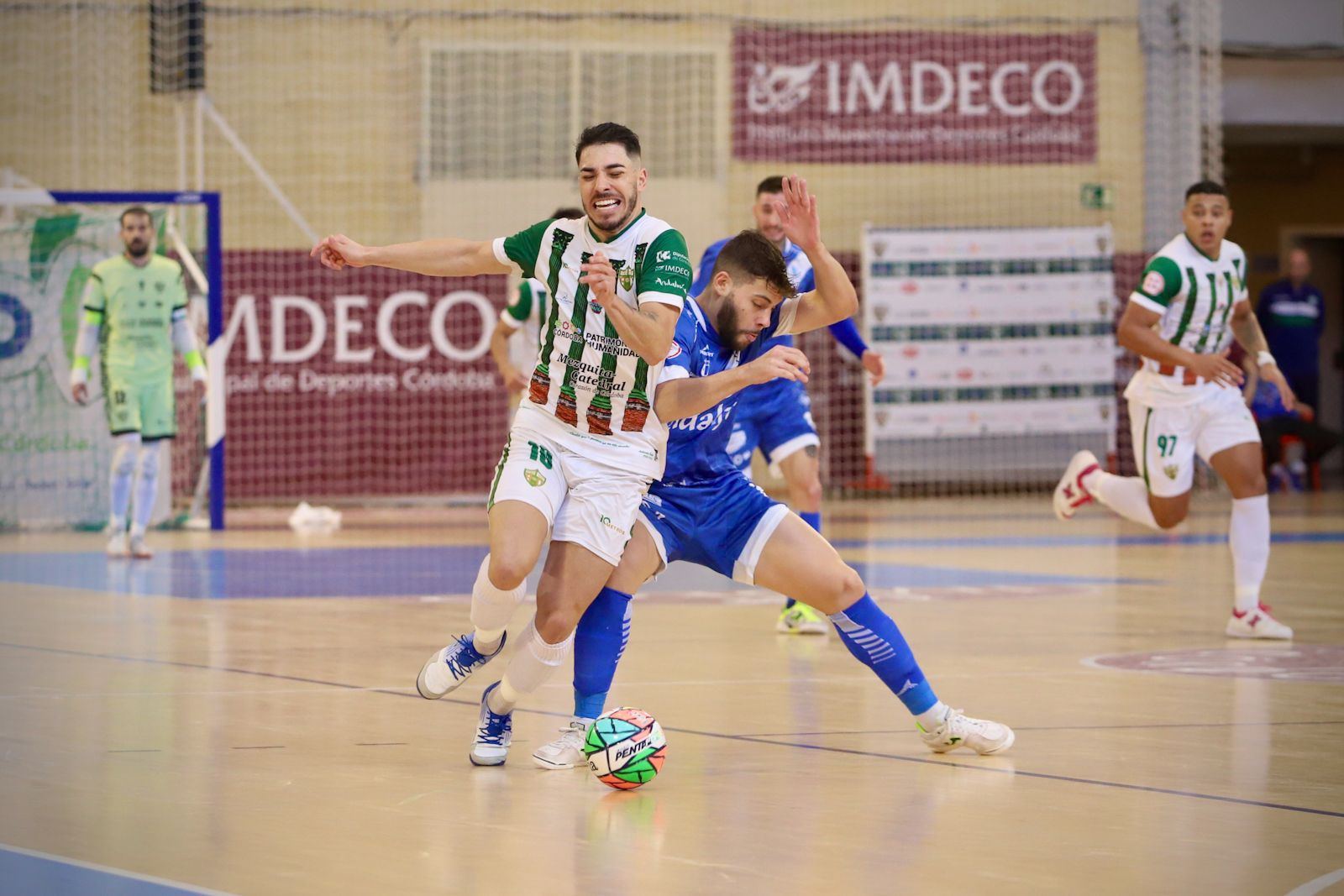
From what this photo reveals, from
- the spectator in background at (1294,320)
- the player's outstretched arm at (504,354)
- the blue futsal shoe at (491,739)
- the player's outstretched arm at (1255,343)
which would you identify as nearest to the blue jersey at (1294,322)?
the spectator in background at (1294,320)

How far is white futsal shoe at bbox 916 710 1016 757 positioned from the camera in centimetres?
509

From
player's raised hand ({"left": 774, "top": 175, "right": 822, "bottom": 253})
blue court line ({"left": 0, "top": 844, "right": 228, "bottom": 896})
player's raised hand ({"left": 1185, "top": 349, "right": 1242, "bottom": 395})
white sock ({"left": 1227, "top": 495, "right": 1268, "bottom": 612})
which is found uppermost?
player's raised hand ({"left": 774, "top": 175, "right": 822, "bottom": 253})

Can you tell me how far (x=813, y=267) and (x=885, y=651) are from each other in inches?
44.0

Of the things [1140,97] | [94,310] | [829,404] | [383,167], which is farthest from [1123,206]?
[94,310]

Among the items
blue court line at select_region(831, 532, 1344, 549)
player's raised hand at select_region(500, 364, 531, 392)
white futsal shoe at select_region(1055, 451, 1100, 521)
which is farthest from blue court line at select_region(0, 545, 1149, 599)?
blue court line at select_region(831, 532, 1344, 549)

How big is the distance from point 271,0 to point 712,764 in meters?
14.9

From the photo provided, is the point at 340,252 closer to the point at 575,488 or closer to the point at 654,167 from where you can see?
the point at 575,488

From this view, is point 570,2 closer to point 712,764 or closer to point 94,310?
point 94,310

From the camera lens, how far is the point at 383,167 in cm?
1866

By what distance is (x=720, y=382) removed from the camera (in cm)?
472

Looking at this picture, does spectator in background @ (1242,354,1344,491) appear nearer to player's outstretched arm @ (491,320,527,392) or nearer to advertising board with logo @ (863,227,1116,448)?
advertising board with logo @ (863,227,1116,448)

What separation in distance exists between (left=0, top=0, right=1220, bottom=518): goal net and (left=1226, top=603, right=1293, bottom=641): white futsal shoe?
1044cm

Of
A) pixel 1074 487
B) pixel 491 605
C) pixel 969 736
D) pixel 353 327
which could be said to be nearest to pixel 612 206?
pixel 491 605

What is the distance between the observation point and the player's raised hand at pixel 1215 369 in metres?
7.92
